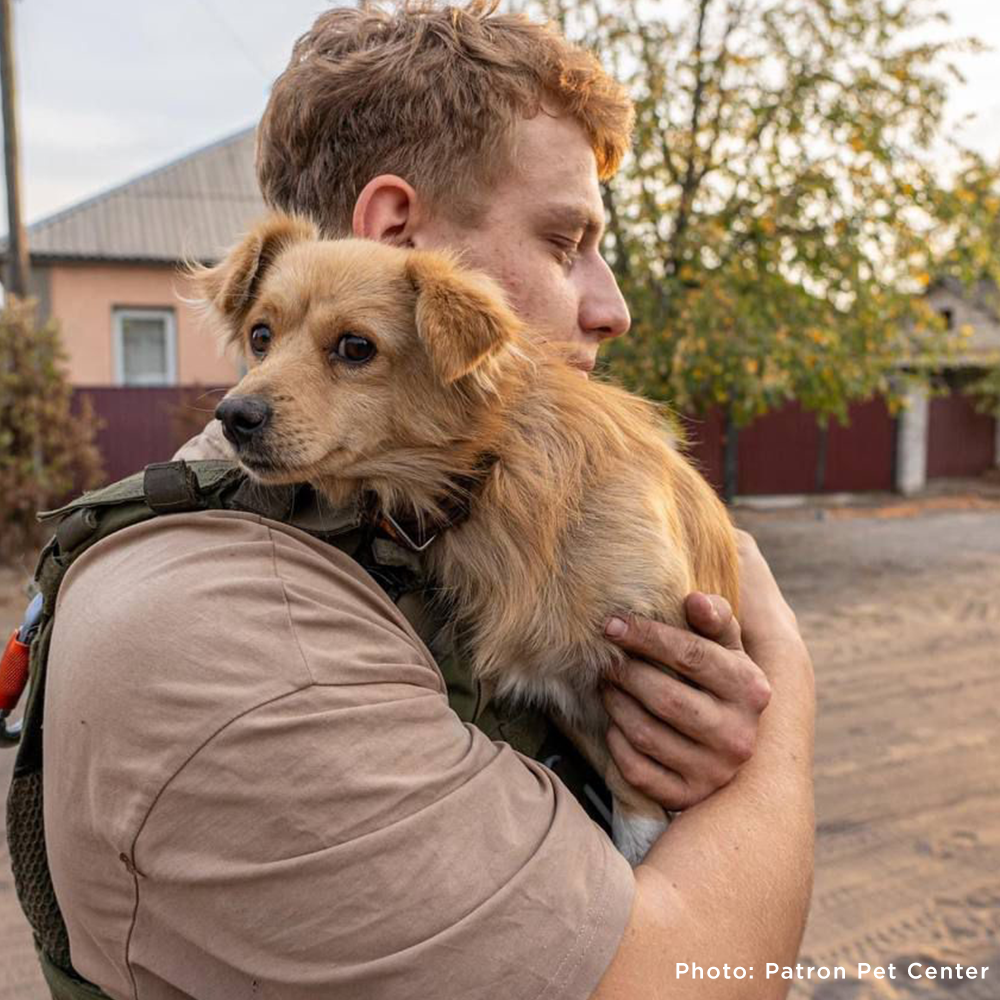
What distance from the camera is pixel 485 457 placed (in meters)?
1.86

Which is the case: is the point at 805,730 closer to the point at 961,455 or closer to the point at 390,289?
the point at 390,289

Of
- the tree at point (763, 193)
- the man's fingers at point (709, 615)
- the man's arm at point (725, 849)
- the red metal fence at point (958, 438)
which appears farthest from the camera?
the red metal fence at point (958, 438)

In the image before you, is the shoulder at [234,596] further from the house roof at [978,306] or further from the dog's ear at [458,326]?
the house roof at [978,306]

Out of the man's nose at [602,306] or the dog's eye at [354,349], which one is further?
the man's nose at [602,306]

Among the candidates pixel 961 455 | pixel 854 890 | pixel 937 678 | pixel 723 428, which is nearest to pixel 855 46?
pixel 937 678

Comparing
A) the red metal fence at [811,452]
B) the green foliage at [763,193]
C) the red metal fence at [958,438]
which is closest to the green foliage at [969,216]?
the green foliage at [763,193]

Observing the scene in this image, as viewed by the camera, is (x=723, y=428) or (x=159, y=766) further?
(x=723, y=428)

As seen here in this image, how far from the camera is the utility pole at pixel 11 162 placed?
38.5 ft

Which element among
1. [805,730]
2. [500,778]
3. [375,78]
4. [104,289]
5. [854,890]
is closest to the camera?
[500,778]

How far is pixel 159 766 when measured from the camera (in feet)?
3.68

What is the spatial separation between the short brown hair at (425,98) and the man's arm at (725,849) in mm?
975

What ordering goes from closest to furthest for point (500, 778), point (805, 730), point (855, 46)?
point (500, 778)
point (805, 730)
point (855, 46)

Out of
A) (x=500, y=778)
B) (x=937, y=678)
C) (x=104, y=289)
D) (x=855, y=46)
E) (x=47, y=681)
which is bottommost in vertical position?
(x=937, y=678)

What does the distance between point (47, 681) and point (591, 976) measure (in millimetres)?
776
